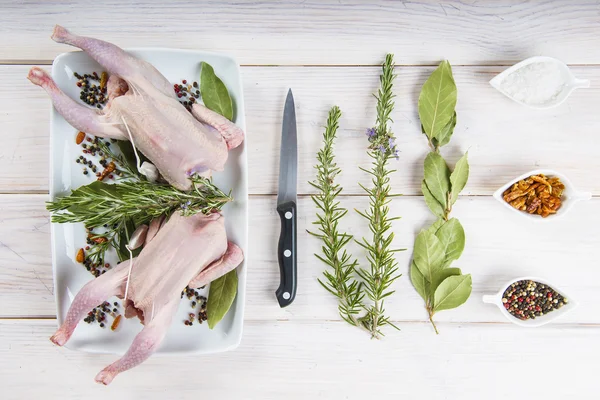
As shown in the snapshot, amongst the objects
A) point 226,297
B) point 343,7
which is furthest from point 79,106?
point 343,7

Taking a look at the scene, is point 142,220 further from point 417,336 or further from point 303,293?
point 417,336

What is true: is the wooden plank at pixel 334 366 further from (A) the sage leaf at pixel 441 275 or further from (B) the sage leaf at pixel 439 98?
(B) the sage leaf at pixel 439 98

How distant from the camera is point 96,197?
3.14 feet

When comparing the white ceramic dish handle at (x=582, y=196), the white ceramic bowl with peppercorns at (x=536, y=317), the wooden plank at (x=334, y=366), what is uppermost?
the white ceramic dish handle at (x=582, y=196)

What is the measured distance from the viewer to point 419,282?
1167 millimetres

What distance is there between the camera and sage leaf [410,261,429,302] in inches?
45.8

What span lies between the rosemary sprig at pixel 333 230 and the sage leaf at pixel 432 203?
0.65ft

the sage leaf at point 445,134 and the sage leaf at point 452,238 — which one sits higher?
the sage leaf at point 445,134

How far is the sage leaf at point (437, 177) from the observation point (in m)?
1.13

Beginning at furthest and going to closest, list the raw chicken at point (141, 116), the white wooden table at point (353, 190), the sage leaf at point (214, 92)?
the white wooden table at point (353, 190), the sage leaf at point (214, 92), the raw chicken at point (141, 116)

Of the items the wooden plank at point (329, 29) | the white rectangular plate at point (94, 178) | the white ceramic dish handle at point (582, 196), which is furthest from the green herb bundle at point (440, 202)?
the white rectangular plate at point (94, 178)

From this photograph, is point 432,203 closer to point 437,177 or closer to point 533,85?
point 437,177

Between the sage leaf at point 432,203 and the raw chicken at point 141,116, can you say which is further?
the sage leaf at point 432,203

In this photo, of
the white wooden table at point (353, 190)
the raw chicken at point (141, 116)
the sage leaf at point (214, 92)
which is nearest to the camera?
the raw chicken at point (141, 116)
